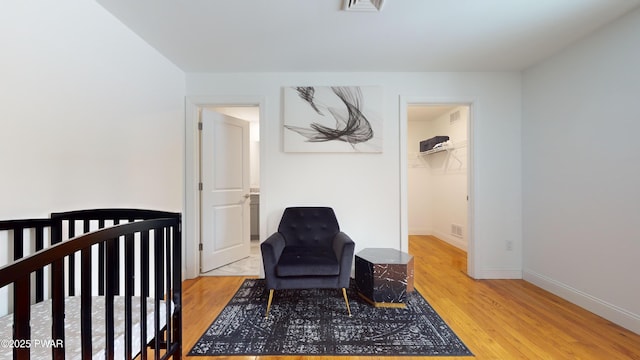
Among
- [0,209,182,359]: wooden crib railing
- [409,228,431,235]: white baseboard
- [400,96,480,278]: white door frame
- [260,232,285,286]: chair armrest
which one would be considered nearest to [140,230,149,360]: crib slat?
[0,209,182,359]: wooden crib railing

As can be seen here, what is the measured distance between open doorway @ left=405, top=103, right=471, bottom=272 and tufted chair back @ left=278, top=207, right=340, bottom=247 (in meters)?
1.95

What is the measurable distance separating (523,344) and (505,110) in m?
2.24

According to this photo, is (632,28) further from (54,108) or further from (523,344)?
(54,108)

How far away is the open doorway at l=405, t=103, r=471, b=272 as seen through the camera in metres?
4.01

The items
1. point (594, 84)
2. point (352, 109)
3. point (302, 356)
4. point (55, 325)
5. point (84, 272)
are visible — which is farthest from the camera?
point (352, 109)

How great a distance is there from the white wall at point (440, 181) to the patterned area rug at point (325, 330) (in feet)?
7.60

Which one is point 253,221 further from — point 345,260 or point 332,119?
point 345,260

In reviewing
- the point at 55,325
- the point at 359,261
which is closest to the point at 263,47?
the point at 359,261

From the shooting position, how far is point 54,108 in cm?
144

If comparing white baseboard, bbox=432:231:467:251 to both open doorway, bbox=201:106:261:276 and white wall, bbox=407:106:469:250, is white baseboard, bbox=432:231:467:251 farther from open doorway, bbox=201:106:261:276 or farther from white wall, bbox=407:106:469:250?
open doorway, bbox=201:106:261:276

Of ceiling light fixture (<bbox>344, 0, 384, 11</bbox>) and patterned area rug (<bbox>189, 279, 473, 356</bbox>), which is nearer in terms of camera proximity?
patterned area rug (<bbox>189, 279, 473, 356</bbox>)

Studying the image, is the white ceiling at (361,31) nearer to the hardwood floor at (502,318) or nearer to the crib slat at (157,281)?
the crib slat at (157,281)

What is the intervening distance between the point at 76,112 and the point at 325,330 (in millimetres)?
2099

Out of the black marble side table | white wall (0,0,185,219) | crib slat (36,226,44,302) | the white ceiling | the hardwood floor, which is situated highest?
the white ceiling
